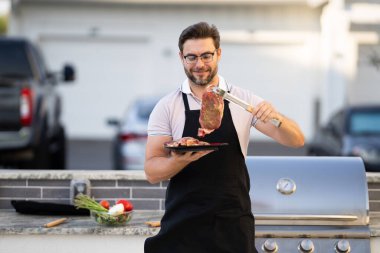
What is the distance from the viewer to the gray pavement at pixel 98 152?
667 inches

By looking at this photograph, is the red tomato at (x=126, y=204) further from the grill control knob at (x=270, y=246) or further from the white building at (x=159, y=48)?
the white building at (x=159, y=48)

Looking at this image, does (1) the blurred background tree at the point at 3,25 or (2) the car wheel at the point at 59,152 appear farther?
(1) the blurred background tree at the point at 3,25

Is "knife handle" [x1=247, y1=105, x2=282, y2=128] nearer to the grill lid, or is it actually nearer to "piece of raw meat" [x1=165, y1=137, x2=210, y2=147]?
"piece of raw meat" [x1=165, y1=137, x2=210, y2=147]

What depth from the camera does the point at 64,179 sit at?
19.0 feet

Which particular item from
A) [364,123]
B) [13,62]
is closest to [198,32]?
[13,62]

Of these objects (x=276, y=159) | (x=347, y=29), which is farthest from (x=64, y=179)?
(x=347, y=29)

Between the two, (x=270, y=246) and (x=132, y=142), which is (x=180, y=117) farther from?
(x=132, y=142)

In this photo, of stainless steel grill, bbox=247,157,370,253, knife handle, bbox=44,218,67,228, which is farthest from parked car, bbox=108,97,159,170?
stainless steel grill, bbox=247,157,370,253

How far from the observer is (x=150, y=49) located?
21.9 m

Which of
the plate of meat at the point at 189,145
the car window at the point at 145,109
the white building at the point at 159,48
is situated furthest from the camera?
the white building at the point at 159,48

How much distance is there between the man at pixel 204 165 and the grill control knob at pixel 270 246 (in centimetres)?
113

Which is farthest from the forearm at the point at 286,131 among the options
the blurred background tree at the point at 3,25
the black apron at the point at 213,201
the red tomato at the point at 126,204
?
the blurred background tree at the point at 3,25

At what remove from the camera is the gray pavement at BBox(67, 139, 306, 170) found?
55.6 feet

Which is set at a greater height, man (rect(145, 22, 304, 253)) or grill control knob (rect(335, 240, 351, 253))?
man (rect(145, 22, 304, 253))
